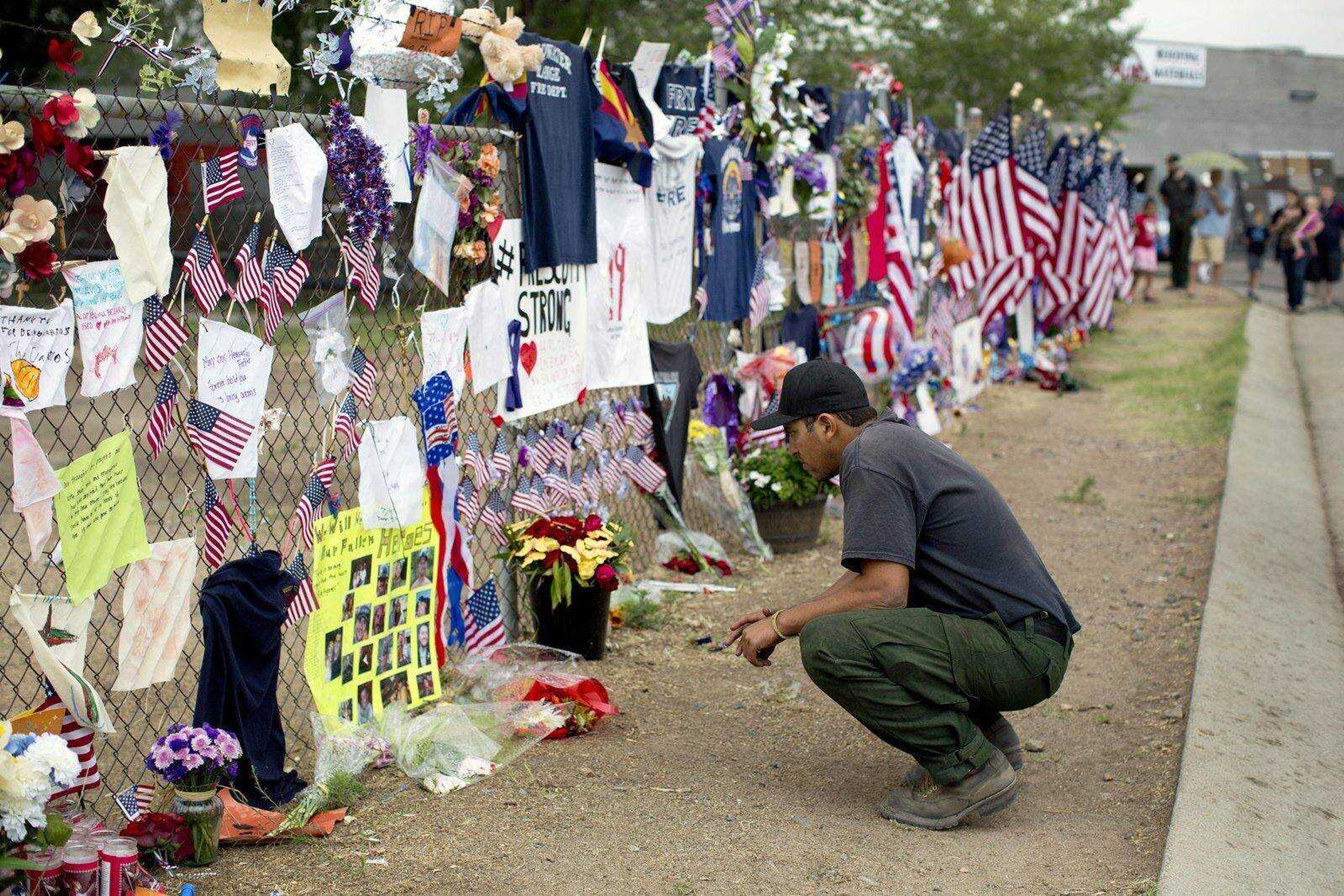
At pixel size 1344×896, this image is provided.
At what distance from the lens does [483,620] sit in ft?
18.7

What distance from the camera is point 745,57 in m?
8.00

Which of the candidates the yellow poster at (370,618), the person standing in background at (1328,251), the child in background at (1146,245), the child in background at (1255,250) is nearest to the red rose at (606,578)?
the yellow poster at (370,618)

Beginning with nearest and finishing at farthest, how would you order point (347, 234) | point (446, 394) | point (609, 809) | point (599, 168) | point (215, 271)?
point (215, 271)
point (609, 809)
point (347, 234)
point (446, 394)
point (599, 168)

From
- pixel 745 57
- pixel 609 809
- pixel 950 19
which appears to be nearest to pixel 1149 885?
pixel 609 809

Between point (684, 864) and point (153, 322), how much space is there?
86.8 inches

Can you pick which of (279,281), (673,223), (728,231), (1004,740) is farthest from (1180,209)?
(279,281)

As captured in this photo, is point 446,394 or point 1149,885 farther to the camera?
point 446,394

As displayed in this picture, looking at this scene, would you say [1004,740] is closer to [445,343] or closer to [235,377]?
[445,343]

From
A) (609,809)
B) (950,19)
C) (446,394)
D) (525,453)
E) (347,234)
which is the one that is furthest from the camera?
(950,19)

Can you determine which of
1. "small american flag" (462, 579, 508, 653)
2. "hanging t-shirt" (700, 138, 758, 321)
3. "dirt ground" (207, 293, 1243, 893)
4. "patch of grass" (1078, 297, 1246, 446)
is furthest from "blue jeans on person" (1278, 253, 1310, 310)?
"small american flag" (462, 579, 508, 653)

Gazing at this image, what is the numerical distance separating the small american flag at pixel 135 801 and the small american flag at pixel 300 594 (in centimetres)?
70

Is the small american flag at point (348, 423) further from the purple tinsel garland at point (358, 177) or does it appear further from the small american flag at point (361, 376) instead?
the purple tinsel garland at point (358, 177)

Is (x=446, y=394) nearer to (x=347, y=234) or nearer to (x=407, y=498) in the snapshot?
(x=407, y=498)

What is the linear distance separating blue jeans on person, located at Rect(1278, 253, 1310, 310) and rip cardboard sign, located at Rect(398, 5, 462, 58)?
68.5ft
